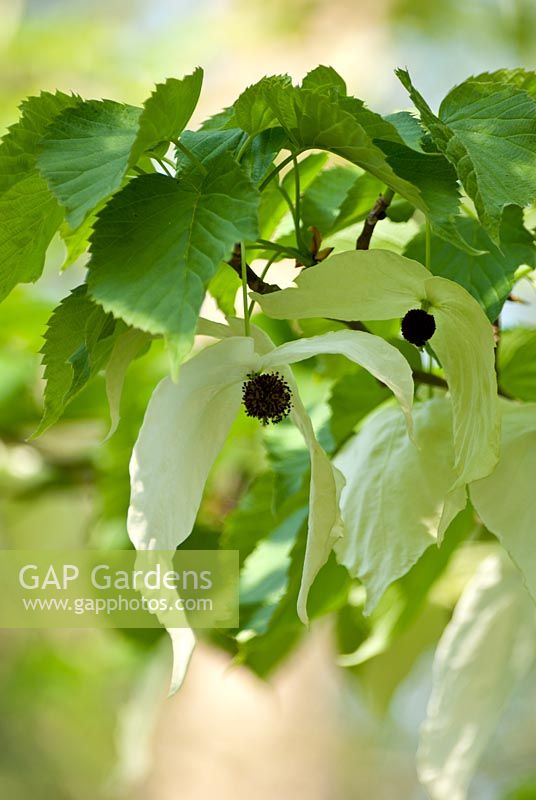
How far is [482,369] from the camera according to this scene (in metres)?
0.37

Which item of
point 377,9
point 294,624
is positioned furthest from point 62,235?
point 377,9

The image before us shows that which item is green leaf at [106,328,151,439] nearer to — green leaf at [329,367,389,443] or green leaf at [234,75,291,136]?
green leaf at [234,75,291,136]

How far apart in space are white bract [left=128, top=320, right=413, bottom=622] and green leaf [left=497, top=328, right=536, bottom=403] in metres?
0.22

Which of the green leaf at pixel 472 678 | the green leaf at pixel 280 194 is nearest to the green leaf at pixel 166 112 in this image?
the green leaf at pixel 280 194

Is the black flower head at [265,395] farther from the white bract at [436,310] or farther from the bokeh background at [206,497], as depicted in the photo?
the bokeh background at [206,497]

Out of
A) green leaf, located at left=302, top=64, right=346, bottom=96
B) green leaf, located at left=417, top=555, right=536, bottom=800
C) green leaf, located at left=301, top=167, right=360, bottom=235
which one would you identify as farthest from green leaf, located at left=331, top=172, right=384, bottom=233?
green leaf, located at left=417, top=555, right=536, bottom=800

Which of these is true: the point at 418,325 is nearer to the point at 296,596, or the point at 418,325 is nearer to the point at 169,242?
the point at 169,242

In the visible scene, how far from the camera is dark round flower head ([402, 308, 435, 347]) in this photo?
367 mm

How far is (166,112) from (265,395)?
0.11m

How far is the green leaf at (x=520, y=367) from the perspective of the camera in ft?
1.85

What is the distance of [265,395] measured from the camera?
388 mm

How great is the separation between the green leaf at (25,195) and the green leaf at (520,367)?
0.90ft

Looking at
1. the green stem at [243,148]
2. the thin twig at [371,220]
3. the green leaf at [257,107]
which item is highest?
the green leaf at [257,107]

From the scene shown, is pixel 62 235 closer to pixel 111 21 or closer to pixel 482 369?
pixel 482 369
